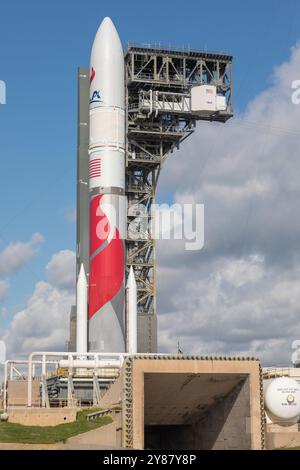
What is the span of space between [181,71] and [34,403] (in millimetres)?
36920

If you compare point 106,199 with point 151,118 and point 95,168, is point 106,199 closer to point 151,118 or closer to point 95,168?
point 95,168

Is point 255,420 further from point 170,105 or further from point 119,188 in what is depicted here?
point 170,105

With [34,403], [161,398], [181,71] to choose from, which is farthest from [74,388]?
[181,71]

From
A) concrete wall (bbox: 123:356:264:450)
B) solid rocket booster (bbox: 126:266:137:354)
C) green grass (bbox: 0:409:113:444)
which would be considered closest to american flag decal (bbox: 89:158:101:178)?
solid rocket booster (bbox: 126:266:137:354)

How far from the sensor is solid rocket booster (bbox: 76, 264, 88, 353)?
70562 mm

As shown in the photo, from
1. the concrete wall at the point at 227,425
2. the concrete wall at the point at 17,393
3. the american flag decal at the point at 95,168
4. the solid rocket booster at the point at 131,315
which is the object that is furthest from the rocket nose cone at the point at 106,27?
the concrete wall at the point at 227,425

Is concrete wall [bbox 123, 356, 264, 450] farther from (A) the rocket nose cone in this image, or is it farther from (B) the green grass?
(A) the rocket nose cone

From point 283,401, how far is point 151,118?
109ft

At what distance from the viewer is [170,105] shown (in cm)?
8138

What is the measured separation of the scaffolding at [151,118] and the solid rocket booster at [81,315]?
8.89 meters

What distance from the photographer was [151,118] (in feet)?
267

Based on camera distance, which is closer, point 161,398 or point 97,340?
point 161,398

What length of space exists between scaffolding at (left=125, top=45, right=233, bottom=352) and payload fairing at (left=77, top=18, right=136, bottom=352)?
5126mm

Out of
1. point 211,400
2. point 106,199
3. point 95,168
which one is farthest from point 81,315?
point 211,400
